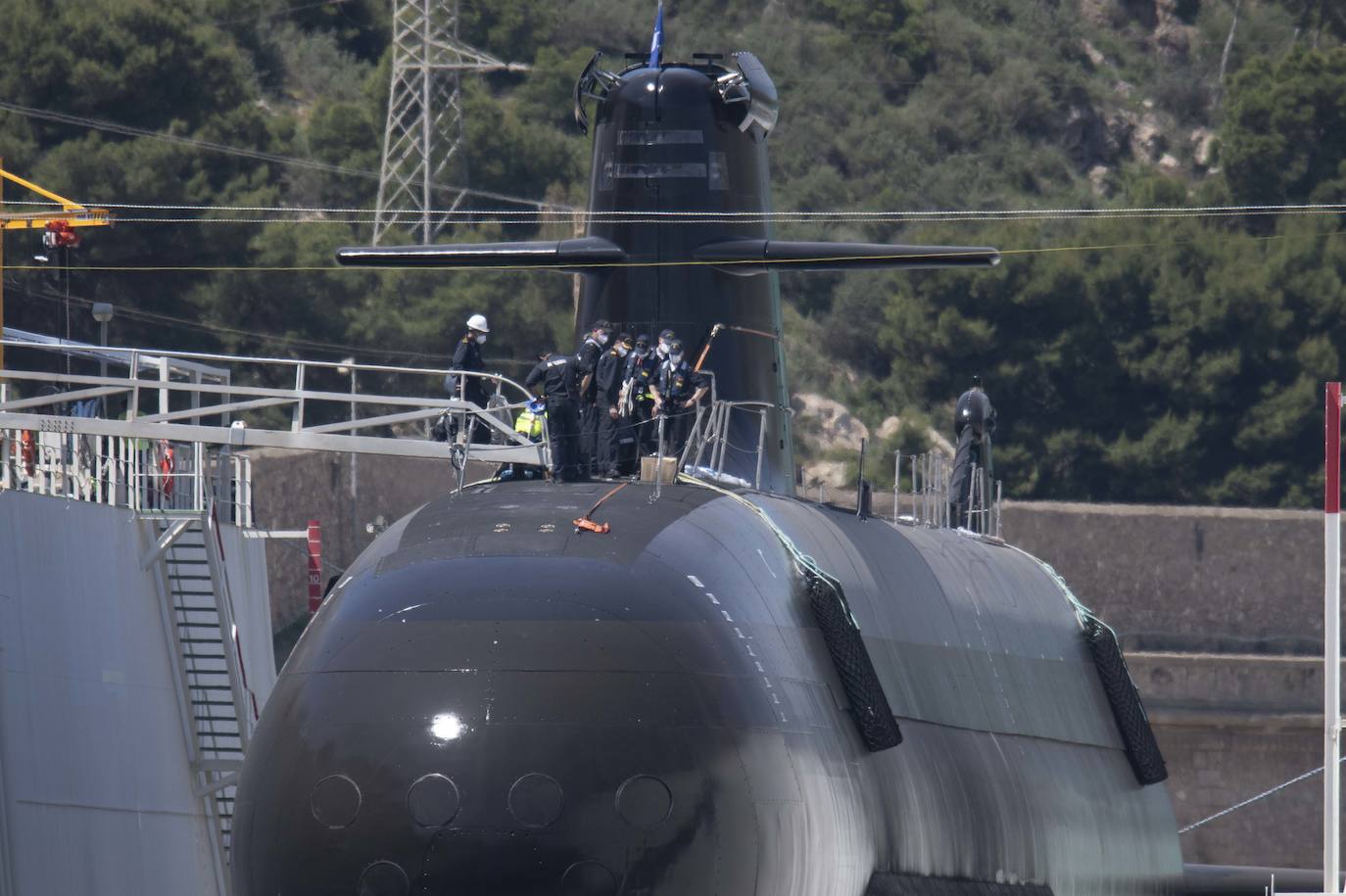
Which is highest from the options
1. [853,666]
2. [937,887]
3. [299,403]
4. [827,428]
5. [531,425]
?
[531,425]

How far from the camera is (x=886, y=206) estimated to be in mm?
75375

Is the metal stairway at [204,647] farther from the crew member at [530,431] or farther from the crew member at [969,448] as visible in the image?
the crew member at [969,448]

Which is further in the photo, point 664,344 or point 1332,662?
point 664,344

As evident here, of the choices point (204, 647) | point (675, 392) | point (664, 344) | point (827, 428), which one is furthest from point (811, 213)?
point (675, 392)

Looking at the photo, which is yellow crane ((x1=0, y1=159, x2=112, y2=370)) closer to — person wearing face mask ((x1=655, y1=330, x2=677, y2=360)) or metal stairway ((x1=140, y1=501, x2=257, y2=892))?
metal stairway ((x1=140, y1=501, x2=257, y2=892))

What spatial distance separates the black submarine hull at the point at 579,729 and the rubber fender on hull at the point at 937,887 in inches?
1.1

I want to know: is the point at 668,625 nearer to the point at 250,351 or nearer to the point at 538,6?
the point at 250,351

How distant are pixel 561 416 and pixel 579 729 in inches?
171

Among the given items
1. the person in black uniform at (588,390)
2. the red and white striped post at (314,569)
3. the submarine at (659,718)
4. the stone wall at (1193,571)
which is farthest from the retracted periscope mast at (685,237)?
the stone wall at (1193,571)

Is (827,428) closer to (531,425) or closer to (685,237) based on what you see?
(531,425)

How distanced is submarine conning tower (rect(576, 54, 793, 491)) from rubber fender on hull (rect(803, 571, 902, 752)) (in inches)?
232

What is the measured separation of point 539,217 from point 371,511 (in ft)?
55.5

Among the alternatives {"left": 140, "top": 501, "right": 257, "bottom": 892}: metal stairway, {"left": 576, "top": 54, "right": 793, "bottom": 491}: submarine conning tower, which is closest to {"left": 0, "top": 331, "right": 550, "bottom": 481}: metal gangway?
{"left": 140, "top": 501, "right": 257, "bottom": 892}: metal stairway

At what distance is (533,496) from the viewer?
13.7 m
